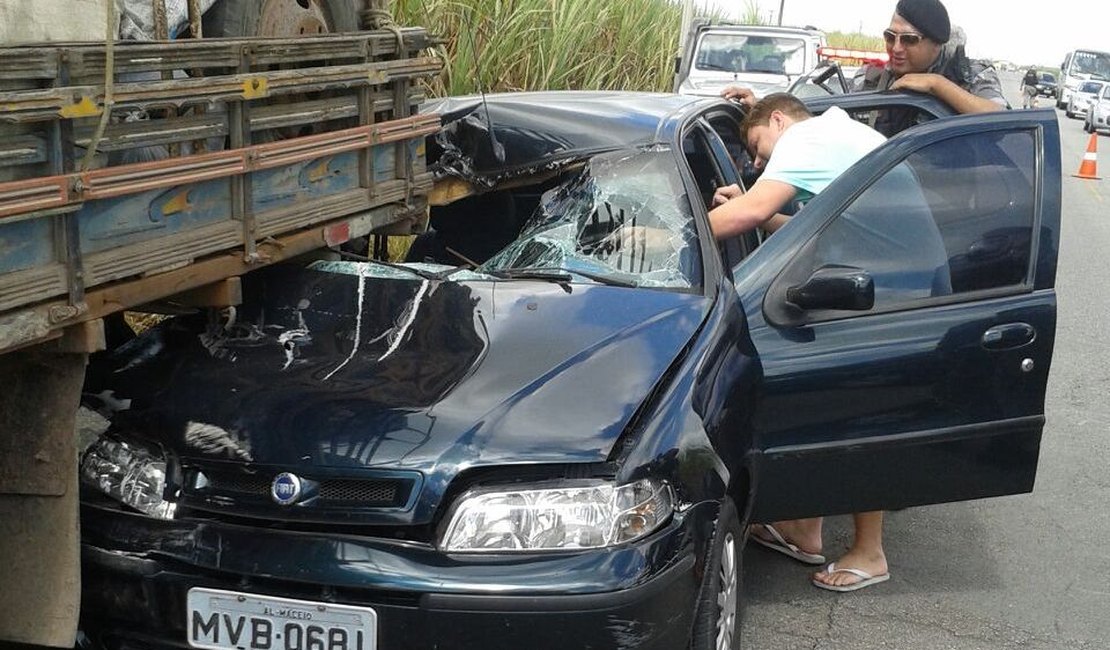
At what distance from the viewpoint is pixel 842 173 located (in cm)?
432

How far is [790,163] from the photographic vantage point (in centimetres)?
450

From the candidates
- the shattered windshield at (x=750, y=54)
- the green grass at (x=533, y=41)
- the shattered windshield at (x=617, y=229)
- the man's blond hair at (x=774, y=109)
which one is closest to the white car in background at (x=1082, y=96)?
the shattered windshield at (x=750, y=54)

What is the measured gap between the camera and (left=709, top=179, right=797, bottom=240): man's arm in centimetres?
424

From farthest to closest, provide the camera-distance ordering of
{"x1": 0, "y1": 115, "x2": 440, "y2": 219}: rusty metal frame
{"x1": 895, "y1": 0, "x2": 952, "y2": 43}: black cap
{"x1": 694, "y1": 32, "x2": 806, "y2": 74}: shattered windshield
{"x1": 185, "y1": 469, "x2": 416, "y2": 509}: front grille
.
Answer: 1. {"x1": 694, "y1": 32, "x2": 806, "y2": 74}: shattered windshield
2. {"x1": 895, "y1": 0, "x2": 952, "y2": 43}: black cap
3. {"x1": 185, "y1": 469, "x2": 416, "y2": 509}: front grille
4. {"x1": 0, "y1": 115, "x2": 440, "y2": 219}: rusty metal frame

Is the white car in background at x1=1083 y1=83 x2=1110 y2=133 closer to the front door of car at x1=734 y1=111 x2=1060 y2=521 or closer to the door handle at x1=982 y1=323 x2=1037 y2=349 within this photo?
the front door of car at x1=734 y1=111 x2=1060 y2=521

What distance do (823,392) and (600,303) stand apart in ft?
2.59

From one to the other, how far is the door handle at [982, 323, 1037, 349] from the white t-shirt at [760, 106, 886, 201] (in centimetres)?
72

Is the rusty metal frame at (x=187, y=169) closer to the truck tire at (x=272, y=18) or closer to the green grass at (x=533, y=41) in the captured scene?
the truck tire at (x=272, y=18)

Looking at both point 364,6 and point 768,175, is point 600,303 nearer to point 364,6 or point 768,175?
point 768,175

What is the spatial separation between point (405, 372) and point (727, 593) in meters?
0.97

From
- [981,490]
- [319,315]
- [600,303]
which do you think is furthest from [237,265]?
[981,490]

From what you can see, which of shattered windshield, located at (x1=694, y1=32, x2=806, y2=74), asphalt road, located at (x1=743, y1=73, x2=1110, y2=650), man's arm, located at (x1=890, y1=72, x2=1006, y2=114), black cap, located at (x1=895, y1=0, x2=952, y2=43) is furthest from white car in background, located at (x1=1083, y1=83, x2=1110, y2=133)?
man's arm, located at (x1=890, y1=72, x2=1006, y2=114)

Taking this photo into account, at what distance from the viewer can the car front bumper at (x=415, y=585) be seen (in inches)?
109

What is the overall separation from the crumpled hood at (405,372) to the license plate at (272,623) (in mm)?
299
